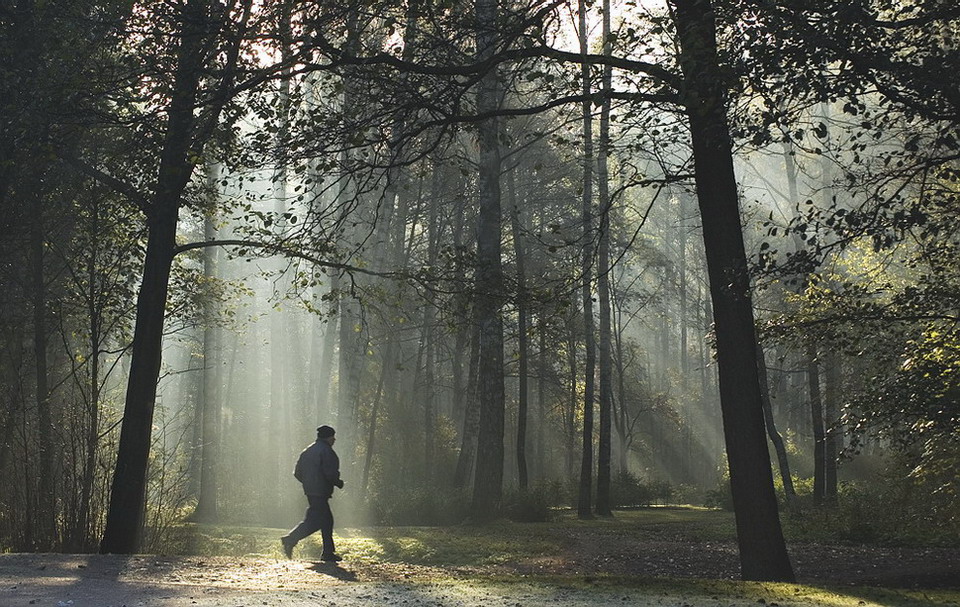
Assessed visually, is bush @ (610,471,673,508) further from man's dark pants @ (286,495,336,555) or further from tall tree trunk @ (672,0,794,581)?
tall tree trunk @ (672,0,794,581)

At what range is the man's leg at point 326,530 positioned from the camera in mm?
13188

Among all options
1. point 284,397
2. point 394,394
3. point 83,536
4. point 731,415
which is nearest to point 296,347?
point 284,397

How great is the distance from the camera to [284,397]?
49.3 m

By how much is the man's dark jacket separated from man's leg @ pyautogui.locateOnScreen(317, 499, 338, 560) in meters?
0.19

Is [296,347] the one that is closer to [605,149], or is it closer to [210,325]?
[210,325]

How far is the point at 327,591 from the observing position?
329 inches

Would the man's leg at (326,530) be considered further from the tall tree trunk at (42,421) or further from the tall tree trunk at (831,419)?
the tall tree trunk at (831,419)

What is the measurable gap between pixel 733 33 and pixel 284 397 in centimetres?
4337

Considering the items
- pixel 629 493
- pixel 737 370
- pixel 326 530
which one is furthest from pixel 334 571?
pixel 629 493

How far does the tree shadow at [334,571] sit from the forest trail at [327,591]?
26.9 inches

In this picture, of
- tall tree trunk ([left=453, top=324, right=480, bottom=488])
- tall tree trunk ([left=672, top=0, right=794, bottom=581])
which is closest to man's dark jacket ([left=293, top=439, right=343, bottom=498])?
tall tree trunk ([left=672, top=0, right=794, bottom=581])

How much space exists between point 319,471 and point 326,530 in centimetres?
86

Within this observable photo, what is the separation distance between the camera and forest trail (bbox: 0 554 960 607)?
7473mm

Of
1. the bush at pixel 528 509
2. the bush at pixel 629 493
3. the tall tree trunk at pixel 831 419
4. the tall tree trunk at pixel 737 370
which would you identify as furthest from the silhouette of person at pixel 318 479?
the bush at pixel 629 493
